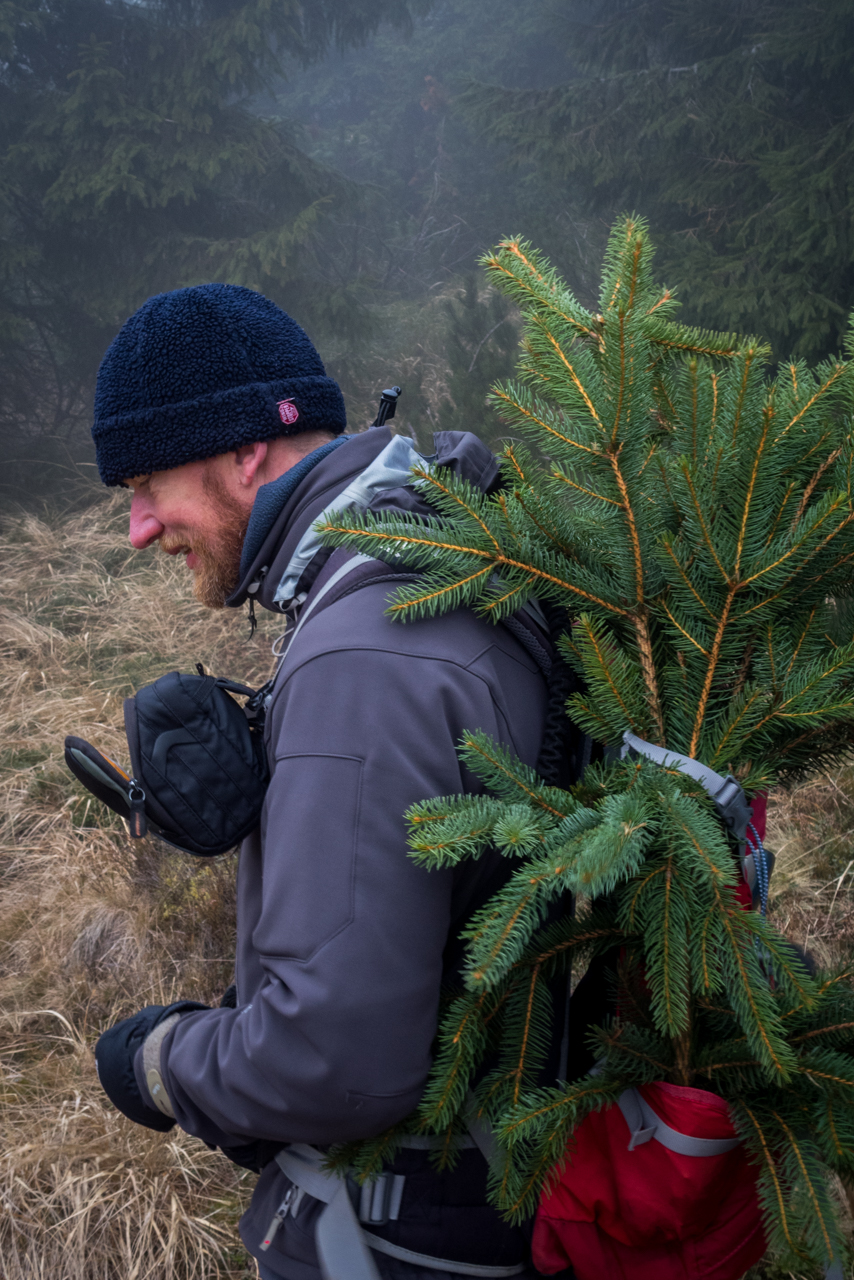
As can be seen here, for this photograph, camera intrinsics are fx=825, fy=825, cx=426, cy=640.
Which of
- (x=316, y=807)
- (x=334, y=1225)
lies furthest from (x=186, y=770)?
(x=334, y=1225)

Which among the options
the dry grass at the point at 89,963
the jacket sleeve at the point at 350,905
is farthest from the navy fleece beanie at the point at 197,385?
the dry grass at the point at 89,963

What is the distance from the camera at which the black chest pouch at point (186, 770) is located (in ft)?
4.77

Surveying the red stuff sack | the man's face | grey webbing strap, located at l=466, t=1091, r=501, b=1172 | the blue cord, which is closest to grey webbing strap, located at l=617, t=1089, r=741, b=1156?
the red stuff sack

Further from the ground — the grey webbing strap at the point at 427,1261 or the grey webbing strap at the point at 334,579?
the grey webbing strap at the point at 334,579

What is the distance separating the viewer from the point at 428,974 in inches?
45.4

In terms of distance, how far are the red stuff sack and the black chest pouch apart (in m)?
0.75

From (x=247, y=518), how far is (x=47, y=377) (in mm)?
9276

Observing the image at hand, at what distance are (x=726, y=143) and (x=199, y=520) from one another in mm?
7615

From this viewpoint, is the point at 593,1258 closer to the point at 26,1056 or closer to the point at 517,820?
the point at 517,820

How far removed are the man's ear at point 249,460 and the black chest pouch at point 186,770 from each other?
1.74ft

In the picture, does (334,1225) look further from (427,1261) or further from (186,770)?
(186,770)

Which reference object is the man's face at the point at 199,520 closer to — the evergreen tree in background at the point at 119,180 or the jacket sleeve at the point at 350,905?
the jacket sleeve at the point at 350,905

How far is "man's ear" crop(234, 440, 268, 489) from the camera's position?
1812 millimetres

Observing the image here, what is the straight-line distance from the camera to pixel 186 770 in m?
1.45
